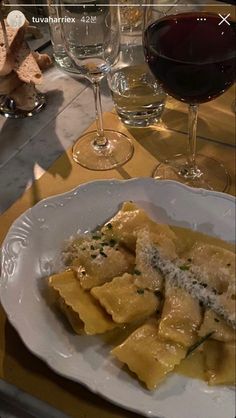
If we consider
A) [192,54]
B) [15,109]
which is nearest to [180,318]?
[192,54]

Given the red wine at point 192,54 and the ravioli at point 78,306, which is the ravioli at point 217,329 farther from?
the red wine at point 192,54

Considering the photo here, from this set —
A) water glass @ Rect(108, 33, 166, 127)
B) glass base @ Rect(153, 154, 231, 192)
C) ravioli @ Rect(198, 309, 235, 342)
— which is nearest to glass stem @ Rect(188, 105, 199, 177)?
glass base @ Rect(153, 154, 231, 192)

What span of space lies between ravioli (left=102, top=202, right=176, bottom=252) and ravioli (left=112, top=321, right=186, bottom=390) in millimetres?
137

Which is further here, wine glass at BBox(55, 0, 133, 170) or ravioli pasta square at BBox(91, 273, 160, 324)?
wine glass at BBox(55, 0, 133, 170)

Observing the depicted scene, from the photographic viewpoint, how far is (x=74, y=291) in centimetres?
68

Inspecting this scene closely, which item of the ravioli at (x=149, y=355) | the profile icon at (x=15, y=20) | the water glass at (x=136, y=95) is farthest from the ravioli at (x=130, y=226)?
the profile icon at (x=15, y=20)

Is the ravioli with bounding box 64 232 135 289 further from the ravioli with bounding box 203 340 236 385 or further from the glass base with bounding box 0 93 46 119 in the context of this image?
the glass base with bounding box 0 93 46 119

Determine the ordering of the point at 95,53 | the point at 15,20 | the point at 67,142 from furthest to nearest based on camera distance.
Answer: the point at 15,20
the point at 67,142
the point at 95,53

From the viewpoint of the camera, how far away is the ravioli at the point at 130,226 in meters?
0.75

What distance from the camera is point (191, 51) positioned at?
0.82 metres

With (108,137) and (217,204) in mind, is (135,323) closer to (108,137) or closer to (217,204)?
(217,204)

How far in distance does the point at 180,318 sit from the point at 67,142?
0.49m

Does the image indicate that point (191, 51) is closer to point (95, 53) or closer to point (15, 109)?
point (95, 53)

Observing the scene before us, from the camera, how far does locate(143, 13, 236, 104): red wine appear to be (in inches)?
31.5
